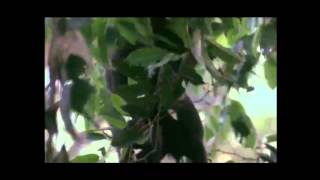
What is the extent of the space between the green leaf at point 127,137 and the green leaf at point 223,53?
0.21m

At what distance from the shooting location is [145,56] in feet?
2.92

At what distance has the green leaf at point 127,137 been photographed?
0.91 meters

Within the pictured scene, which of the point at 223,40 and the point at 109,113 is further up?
the point at 223,40

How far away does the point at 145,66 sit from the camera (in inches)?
35.3

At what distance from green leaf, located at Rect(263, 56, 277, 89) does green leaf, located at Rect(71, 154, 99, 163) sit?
13.8 inches

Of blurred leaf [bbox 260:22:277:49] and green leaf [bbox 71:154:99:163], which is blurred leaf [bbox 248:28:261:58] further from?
green leaf [bbox 71:154:99:163]

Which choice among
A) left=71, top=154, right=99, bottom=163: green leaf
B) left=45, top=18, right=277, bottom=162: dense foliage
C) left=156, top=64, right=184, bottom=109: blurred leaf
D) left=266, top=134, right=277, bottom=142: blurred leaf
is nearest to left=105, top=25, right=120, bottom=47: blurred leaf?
left=45, top=18, right=277, bottom=162: dense foliage

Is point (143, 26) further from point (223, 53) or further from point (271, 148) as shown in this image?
point (271, 148)

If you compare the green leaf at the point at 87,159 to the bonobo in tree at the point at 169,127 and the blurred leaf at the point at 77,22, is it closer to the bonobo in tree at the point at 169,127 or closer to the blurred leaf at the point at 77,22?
the bonobo in tree at the point at 169,127

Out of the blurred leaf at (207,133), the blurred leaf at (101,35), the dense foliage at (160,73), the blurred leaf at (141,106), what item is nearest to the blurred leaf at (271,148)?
the dense foliage at (160,73)

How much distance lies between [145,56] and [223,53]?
0.49 feet

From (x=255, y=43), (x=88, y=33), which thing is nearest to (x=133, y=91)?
(x=88, y=33)
